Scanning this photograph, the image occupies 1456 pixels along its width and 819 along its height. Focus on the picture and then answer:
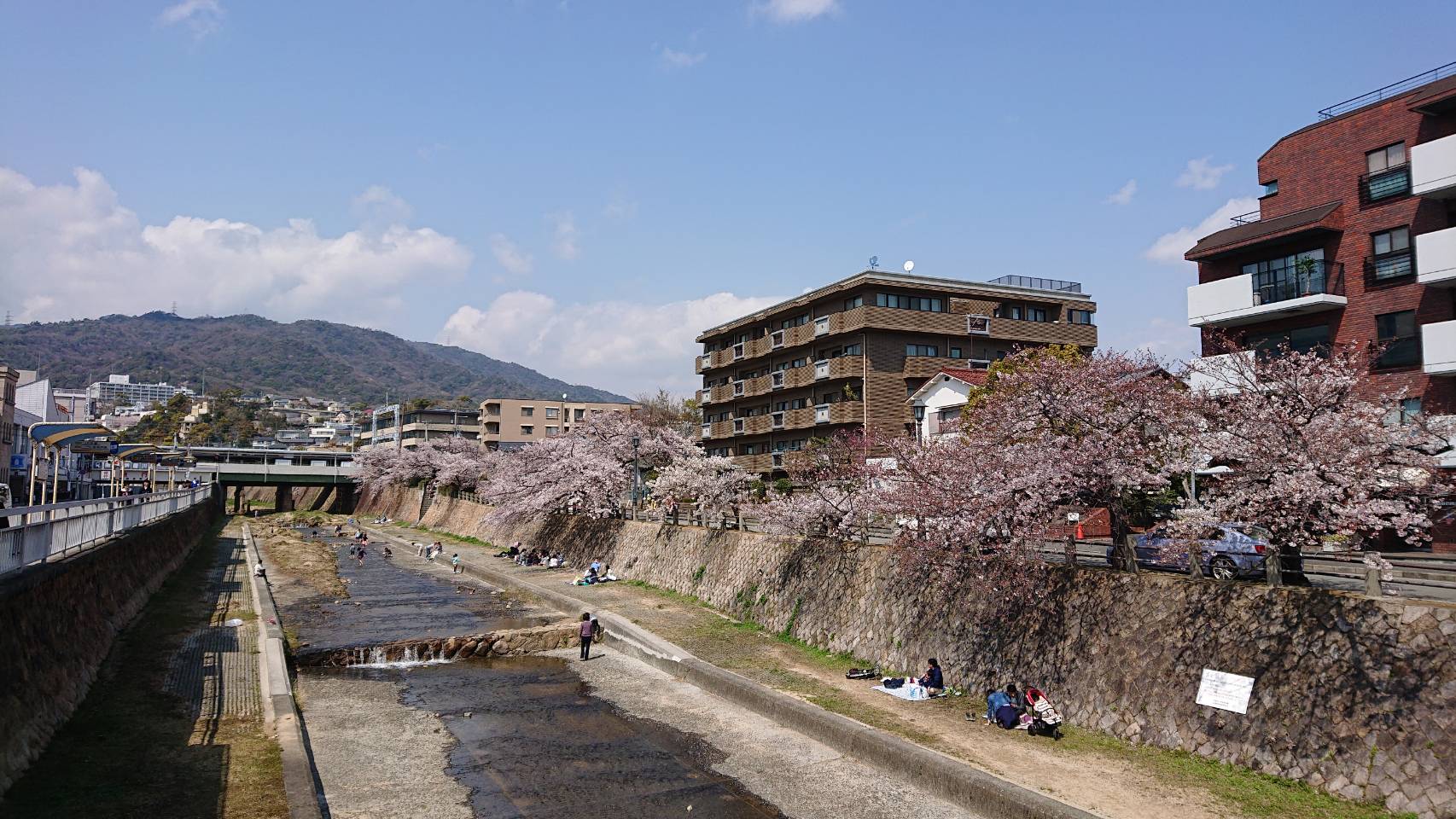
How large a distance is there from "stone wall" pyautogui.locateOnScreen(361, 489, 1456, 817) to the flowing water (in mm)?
6917

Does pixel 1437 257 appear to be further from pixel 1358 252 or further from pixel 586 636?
pixel 586 636

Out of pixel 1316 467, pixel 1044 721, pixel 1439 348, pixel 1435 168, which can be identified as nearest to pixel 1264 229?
pixel 1435 168

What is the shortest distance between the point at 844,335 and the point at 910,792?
39.6 meters

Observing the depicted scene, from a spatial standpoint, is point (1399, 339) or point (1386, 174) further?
point (1386, 174)

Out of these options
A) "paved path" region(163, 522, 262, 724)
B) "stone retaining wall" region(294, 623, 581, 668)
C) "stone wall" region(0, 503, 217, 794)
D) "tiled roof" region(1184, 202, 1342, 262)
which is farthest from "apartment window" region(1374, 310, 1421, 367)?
"stone wall" region(0, 503, 217, 794)

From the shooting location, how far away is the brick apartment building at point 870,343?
167 ft

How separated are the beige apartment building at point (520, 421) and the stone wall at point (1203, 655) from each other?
10037 centimetres

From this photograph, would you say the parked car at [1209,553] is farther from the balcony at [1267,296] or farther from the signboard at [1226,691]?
the balcony at [1267,296]

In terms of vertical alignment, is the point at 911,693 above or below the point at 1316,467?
below

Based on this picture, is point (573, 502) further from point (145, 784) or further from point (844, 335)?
point (145, 784)

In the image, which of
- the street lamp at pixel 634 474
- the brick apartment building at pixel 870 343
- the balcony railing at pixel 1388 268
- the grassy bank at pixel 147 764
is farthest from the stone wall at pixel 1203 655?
the brick apartment building at pixel 870 343

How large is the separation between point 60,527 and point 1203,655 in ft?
77.6

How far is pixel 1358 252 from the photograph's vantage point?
28.4 meters

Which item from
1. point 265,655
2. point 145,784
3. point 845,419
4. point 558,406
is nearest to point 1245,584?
point 145,784
